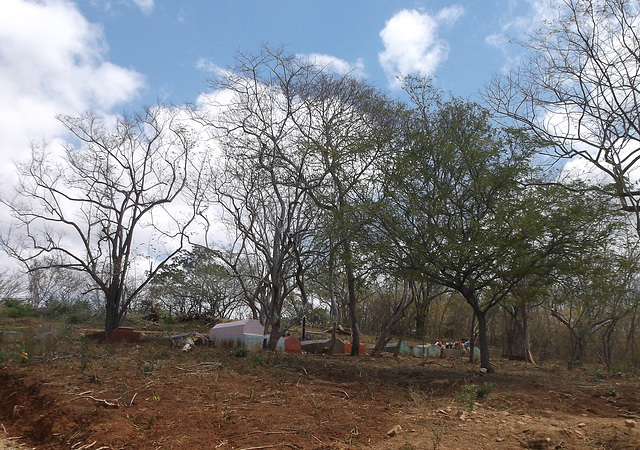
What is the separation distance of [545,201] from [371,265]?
425 centimetres

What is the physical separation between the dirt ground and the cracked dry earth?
0.02m

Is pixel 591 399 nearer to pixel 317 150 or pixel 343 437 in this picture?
pixel 343 437

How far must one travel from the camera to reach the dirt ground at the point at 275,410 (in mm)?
5238

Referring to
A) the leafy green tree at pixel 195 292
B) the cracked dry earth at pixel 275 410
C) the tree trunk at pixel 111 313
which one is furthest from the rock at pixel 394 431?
the leafy green tree at pixel 195 292

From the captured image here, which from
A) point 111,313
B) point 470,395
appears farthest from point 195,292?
point 470,395

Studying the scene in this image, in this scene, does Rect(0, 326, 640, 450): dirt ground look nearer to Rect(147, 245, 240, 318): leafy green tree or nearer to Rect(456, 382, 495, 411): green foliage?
Rect(456, 382, 495, 411): green foliage

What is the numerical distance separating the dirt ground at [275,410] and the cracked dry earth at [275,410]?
2 cm

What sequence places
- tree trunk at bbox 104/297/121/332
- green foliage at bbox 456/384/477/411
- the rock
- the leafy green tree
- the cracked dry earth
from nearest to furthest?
1. the cracked dry earth
2. the rock
3. green foliage at bbox 456/384/477/411
4. tree trunk at bbox 104/297/121/332
5. the leafy green tree

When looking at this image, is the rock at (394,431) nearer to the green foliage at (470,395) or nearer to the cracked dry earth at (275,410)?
the cracked dry earth at (275,410)

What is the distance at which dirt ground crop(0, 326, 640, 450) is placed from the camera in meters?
5.24

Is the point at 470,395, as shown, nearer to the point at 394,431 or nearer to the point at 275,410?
the point at 394,431

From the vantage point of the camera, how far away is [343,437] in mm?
5227

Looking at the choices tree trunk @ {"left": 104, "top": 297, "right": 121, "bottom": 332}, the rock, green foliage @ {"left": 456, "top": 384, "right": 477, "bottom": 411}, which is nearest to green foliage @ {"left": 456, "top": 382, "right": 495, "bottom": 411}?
green foliage @ {"left": 456, "top": 384, "right": 477, "bottom": 411}

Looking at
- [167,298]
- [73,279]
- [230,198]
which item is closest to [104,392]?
[230,198]
